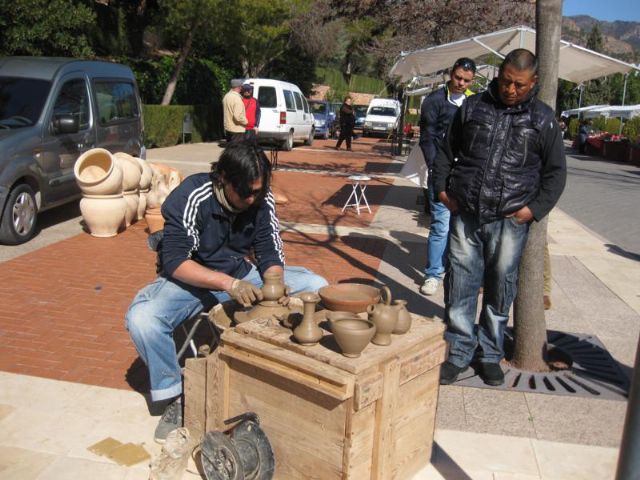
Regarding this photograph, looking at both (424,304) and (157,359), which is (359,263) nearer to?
(424,304)

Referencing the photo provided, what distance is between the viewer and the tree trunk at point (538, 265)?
14.4 feet

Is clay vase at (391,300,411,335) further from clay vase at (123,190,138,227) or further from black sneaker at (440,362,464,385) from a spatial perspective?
clay vase at (123,190,138,227)

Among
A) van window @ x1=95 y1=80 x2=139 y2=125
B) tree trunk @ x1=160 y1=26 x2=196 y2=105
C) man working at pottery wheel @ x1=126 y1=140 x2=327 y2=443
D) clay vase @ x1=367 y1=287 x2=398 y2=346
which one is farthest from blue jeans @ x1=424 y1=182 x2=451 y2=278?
tree trunk @ x1=160 y1=26 x2=196 y2=105

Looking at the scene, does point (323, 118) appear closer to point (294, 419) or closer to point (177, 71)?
point (177, 71)

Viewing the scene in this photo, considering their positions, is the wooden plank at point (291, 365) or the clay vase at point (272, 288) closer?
the wooden plank at point (291, 365)

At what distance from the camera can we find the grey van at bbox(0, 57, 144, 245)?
24.4 feet

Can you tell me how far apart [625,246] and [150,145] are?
48.7ft

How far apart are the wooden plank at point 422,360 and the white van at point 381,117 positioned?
29995 mm

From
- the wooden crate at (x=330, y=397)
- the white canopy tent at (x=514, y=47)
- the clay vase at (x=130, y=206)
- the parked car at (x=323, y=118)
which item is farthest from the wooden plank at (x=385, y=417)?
the parked car at (x=323, y=118)

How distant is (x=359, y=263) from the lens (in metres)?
7.29

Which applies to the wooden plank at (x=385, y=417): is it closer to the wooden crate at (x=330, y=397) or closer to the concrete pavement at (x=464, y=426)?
the wooden crate at (x=330, y=397)

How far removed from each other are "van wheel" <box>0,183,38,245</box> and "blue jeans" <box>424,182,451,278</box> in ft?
14.9

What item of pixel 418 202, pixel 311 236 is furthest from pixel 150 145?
pixel 311 236

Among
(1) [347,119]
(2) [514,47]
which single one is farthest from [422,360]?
(1) [347,119]
